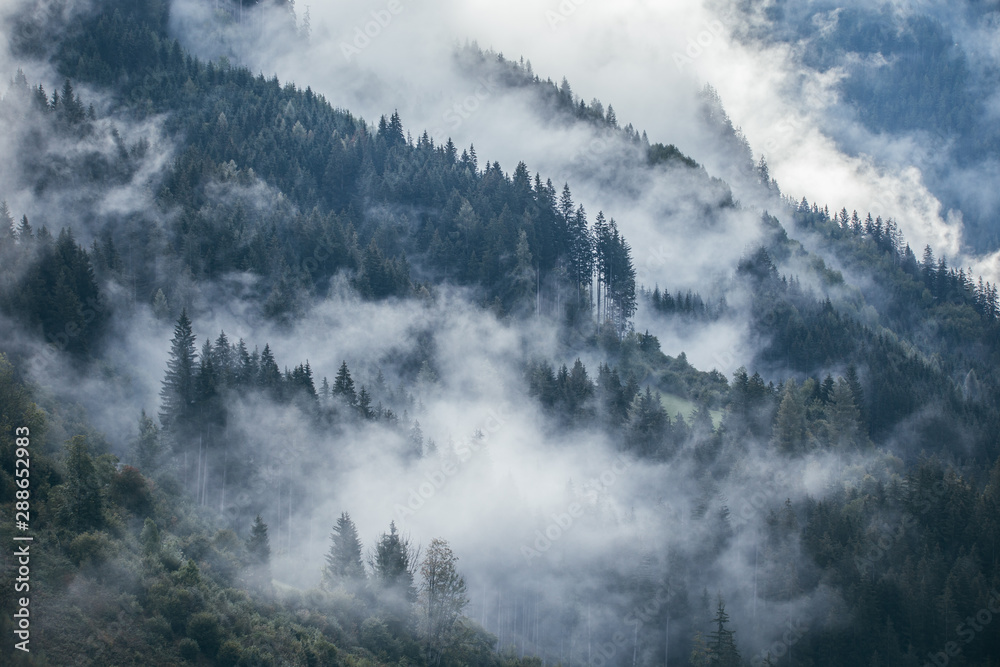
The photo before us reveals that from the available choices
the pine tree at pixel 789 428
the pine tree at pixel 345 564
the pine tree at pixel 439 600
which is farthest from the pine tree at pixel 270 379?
the pine tree at pixel 789 428

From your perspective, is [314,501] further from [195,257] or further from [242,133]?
[242,133]

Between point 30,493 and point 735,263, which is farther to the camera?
point 735,263

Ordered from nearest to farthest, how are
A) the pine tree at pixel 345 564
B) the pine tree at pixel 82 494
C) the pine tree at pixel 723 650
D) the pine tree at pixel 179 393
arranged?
the pine tree at pixel 82 494
the pine tree at pixel 345 564
the pine tree at pixel 723 650
the pine tree at pixel 179 393

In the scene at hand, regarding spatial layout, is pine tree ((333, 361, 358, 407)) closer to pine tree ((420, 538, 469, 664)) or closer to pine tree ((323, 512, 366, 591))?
pine tree ((323, 512, 366, 591))

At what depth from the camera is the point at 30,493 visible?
190ft

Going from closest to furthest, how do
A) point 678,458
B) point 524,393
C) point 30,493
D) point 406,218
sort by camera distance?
point 30,493 → point 678,458 → point 524,393 → point 406,218

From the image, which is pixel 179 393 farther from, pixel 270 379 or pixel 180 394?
pixel 270 379

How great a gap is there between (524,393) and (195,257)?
50227 millimetres

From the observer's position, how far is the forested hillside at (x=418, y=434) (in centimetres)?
6719

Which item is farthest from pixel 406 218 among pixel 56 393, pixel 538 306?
pixel 56 393

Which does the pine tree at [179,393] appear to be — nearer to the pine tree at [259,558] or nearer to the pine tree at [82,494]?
the pine tree at [259,558]

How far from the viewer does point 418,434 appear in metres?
107

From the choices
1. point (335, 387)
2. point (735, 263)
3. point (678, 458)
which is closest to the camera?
point (335, 387)

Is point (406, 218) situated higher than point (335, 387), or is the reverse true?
point (406, 218)
